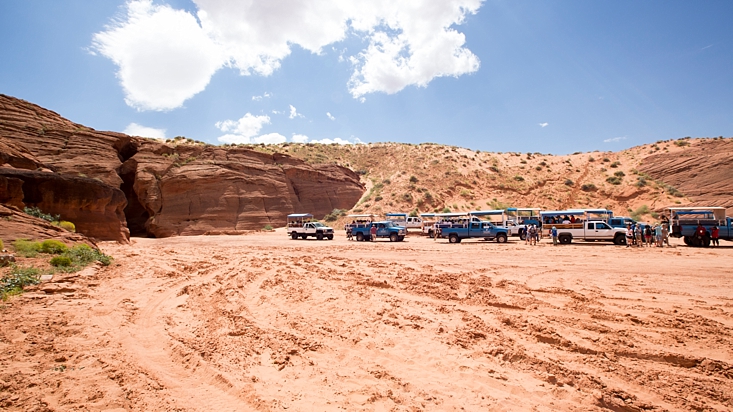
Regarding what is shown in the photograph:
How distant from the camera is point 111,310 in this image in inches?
318

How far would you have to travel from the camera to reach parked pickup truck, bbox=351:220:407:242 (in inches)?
1270

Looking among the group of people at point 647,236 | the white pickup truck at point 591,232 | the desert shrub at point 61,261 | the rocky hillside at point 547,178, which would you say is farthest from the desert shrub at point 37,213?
the rocky hillside at point 547,178

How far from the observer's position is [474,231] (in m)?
30.2

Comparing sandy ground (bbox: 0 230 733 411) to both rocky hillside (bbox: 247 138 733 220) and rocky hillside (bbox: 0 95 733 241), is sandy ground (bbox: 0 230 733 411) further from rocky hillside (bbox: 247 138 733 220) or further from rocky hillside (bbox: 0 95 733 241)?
rocky hillside (bbox: 247 138 733 220)

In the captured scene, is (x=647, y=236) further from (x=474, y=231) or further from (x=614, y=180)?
(x=614, y=180)

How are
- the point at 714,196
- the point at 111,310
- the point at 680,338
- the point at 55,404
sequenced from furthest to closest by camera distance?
the point at 714,196 → the point at 111,310 → the point at 680,338 → the point at 55,404

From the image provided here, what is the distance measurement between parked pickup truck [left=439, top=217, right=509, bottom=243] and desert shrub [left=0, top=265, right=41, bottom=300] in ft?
86.5

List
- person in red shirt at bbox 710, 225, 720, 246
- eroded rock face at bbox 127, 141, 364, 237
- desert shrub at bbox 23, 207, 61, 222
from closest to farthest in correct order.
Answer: desert shrub at bbox 23, 207, 61, 222
person in red shirt at bbox 710, 225, 720, 246
eroded rock face at bbox 127, 141, 364, 237

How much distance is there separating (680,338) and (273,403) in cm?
687

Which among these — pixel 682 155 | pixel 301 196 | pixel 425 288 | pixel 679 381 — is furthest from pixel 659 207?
pixel 679 381

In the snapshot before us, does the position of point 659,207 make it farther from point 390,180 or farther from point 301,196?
point 301,196

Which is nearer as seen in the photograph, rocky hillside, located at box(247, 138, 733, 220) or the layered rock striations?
the layered rock striations

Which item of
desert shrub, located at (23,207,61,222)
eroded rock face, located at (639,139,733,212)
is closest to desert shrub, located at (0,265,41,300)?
desert shrub, located at (23,207,61,222)

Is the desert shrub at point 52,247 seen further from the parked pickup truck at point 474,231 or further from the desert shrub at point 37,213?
the parked pickup truck at point 474,231
